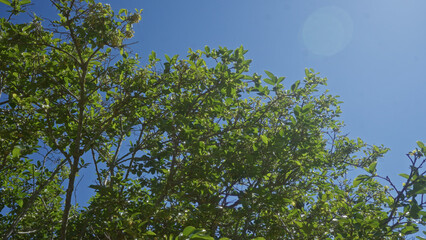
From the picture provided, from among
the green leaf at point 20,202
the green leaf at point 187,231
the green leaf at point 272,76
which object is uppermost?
the green leaf at point 272,76

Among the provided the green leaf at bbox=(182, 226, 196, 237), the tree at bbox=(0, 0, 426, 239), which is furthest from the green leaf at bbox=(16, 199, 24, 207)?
the green leaf at bbox=(182, 226, 196, 237)

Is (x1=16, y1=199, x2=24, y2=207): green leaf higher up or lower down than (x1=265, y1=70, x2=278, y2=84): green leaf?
lower down

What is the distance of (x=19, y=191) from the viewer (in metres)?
5.26

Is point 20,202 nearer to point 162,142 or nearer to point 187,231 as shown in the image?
point 162,142

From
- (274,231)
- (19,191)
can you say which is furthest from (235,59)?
(19,191)

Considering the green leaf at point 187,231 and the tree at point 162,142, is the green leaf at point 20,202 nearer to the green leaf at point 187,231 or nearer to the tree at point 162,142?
the tree at point 162,142

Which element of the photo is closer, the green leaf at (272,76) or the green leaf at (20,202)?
the green leaf at (272,76)

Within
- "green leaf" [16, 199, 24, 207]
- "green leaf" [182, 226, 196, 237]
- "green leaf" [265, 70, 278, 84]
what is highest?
"green leaf" [265, 70, 278, 84]

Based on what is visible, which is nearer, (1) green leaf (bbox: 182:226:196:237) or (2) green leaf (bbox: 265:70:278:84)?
(1) green leaf (bbox: 182:226:196:237)

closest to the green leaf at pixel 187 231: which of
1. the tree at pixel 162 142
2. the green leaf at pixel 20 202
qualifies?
the tree at pixel 162 142

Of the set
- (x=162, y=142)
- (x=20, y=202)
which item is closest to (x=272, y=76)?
(x=162, y=142)

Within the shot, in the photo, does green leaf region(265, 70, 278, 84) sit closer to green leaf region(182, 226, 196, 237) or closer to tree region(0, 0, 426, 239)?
→ tree region(0, 0, 426, 239)

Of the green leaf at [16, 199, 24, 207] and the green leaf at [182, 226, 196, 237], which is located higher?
the green leaf at [16, 199, 24, 207]

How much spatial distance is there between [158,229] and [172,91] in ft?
6.65
